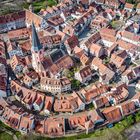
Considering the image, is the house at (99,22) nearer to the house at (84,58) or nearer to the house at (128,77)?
the house at (84,58)

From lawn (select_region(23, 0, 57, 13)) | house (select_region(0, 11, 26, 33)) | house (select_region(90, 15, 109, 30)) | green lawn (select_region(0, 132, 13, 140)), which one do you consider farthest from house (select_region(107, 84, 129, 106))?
lawn (select_region(23, 0, 57, 13))

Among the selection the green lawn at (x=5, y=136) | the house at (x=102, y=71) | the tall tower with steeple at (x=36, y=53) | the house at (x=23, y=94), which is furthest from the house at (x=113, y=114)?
the tall tower with steeple at (x=36, y=53)

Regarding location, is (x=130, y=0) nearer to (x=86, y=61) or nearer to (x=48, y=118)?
(x=86, y=61)

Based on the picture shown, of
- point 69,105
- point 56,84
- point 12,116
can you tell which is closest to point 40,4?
point 56,84

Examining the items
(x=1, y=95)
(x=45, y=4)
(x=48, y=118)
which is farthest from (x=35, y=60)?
(x=45, y=4)

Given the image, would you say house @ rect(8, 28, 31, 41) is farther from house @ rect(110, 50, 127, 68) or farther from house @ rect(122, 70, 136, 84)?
house @ rect(122, 70, 136, 84)

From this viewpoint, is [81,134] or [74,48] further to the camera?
[74,48]
